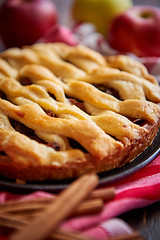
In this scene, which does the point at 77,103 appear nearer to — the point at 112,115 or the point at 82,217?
the point at 112,115

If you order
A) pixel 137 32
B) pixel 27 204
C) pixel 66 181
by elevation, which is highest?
pixel 137 32

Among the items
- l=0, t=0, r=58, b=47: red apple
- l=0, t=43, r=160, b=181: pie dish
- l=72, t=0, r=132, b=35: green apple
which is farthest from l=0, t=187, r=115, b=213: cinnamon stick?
l=72, t=0, r=132, b=35: green apple

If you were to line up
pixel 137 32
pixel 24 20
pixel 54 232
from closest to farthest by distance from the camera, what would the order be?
pixel 54 232 → pixel 137 32 → pixel 24 20

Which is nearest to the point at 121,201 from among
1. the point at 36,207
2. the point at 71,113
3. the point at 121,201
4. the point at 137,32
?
the point at 121,201

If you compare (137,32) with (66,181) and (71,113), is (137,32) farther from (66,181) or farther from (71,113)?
(66,181)

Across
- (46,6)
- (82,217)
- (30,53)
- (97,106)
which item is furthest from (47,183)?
(46,6)

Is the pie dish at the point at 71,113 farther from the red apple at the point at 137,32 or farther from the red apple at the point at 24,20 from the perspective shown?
the red apple at the point at 24,20
